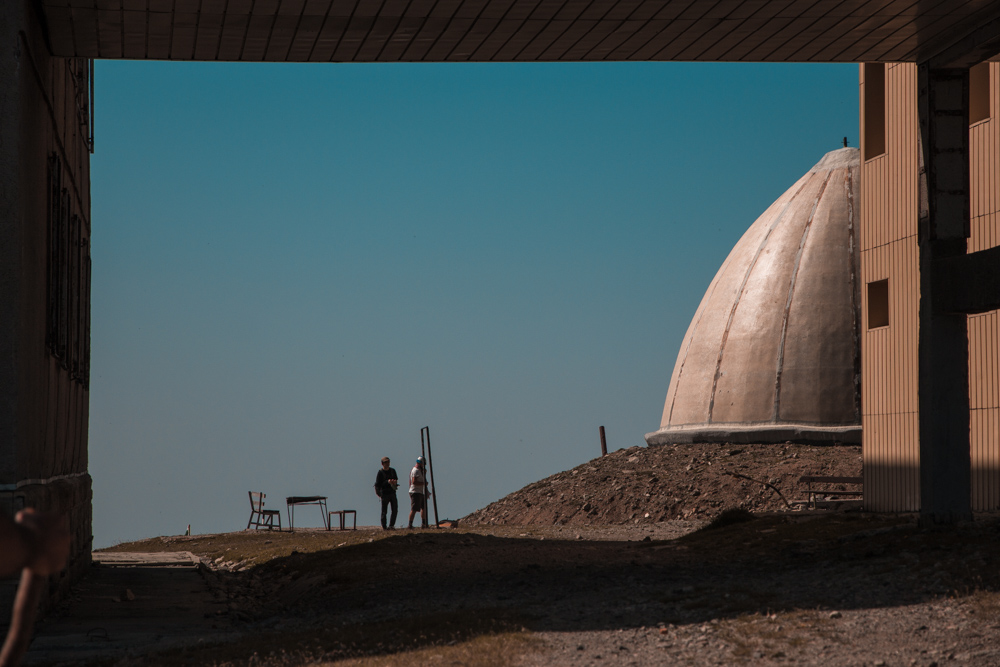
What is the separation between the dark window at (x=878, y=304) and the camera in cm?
1850

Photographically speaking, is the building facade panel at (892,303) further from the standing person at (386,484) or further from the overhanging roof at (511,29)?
the standing person at (386,484)

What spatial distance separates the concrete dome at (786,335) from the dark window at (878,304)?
26.5 ft

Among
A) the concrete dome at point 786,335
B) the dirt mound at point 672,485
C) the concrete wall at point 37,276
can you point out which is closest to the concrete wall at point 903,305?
the dirt mound at point 672,485

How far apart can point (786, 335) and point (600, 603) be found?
19.6m

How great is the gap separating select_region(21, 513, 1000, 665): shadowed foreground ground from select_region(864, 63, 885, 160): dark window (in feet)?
24.7

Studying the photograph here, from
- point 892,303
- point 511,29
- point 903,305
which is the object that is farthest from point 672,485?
point 511,29

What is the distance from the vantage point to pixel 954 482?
41.0 feet

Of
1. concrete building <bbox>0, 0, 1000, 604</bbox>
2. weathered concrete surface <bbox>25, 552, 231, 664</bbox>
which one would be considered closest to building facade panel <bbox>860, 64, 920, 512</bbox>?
concrete building <bbox>0, 0, 1000, 604</bbox>

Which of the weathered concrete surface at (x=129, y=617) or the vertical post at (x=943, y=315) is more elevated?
the vertical post at (x=943, y=315)

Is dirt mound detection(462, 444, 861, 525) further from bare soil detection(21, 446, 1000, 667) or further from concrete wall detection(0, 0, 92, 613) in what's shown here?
concrete wall detection(0, 0, 92, 613)

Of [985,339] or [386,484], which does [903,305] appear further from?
[386,484]

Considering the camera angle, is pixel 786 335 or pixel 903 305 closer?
pixel 903 305

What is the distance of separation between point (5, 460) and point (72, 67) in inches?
296

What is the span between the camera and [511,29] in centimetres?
1208
